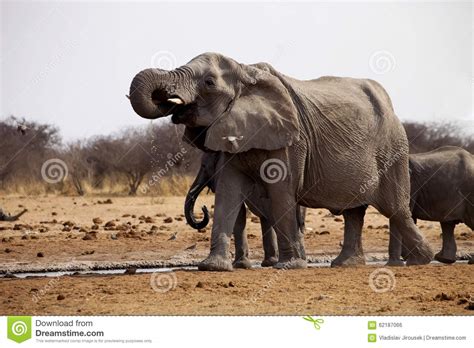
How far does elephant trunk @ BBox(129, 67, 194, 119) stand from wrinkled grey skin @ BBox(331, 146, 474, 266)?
495 cm

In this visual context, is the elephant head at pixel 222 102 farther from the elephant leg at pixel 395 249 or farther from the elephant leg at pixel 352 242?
the elephant leg at pixel 395 249

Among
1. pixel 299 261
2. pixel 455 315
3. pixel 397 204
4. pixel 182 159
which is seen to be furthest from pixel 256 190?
pixel 182 159

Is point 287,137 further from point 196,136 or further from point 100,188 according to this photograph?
point 100,188

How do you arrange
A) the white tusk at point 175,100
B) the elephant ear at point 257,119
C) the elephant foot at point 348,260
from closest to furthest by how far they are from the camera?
the white tusk at point 175,100 → the elephant ear at point 257,119 → the elephant foot at point 348,260

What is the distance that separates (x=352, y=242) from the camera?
45.5 ft

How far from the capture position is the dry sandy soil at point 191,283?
33.6 feet

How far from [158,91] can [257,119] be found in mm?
1305

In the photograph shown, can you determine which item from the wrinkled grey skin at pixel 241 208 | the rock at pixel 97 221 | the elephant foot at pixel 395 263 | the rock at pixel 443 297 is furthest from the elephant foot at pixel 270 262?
the rock at pixel 97 221

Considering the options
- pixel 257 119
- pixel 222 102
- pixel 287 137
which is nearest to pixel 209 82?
pixel 222 102

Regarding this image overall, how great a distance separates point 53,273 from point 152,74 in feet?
11.2

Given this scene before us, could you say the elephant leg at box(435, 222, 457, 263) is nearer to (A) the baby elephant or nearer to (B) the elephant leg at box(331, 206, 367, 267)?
(A) the baby elephant

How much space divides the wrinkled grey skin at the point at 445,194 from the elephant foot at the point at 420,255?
163cm

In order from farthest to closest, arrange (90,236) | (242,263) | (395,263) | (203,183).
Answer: (90,236) < (395,263) < (242,263) < (203,183)

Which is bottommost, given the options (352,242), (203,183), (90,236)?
(90,236)
